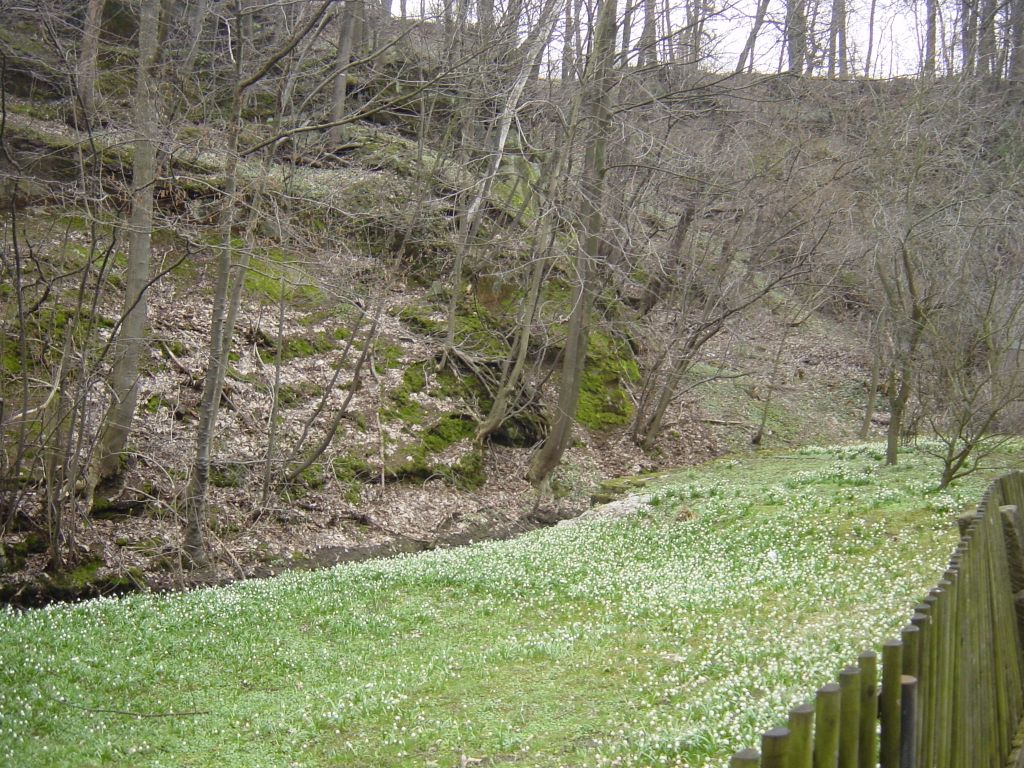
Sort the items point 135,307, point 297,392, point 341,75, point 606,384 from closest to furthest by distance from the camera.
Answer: point 135,307 → point 297,392 → point 341,75 → point 606,384

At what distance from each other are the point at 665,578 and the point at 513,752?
572 cm

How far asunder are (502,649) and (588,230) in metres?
14.2

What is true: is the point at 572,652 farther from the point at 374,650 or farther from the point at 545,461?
the point at 545,461

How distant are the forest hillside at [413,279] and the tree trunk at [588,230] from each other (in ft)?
0.29

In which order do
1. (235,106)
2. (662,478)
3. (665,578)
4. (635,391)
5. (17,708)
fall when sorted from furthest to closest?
(635,391)
(662,478)
(235,106)
(665,578)
(17,708)

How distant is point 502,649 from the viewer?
8992 millimetres

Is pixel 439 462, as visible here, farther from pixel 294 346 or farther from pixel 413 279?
pixel 413 279

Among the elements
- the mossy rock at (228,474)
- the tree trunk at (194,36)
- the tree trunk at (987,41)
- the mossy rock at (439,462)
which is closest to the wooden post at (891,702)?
the mossy rock at (228,474)

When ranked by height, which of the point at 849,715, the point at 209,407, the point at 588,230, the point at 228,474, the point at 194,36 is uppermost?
the point at 194,36

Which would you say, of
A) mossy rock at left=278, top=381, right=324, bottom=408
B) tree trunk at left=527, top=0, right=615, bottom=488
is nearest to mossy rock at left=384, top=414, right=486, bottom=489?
tree trunk at left=527, top=0, right=615, bottom=488

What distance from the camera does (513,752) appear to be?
6.30 metres

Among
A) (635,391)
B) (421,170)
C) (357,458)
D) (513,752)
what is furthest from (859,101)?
(513,752)

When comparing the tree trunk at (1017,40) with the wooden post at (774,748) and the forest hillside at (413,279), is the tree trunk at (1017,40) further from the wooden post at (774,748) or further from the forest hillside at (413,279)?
the wooden post at (774,748)

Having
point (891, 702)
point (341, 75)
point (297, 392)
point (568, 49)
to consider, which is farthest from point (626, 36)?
point (891, 702)
